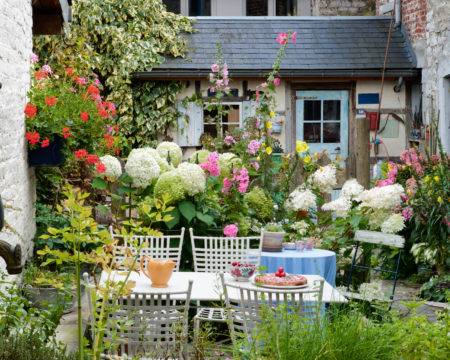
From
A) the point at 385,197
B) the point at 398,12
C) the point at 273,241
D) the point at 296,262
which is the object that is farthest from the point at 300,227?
the point at 398,12

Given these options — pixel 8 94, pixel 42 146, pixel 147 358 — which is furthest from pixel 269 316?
pixel 42 146

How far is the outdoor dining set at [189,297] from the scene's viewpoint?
3135mm

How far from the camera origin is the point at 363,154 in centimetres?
738

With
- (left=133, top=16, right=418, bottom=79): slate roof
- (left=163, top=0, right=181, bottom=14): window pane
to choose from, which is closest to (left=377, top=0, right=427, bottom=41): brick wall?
(left=133, top=16, right=418, bottom=79): slate roof

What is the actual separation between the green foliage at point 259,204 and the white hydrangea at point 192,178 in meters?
0.92

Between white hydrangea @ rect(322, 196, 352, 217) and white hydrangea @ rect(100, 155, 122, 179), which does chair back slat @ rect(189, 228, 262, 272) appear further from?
white hydrangea @ rect(322, 196, 352, 217)

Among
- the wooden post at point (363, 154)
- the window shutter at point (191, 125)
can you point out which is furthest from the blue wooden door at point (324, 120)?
the wooden post at point (363, 154)

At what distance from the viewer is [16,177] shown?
490 centimetres

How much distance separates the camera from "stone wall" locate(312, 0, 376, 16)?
13.0 m

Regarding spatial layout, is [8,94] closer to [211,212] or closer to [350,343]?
[211,212]

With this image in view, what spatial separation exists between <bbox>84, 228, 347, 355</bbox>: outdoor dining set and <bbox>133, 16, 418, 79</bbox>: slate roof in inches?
214

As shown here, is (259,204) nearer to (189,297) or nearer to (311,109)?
(189,297)

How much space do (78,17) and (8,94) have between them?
619 cm

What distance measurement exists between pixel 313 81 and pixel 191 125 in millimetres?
2144
